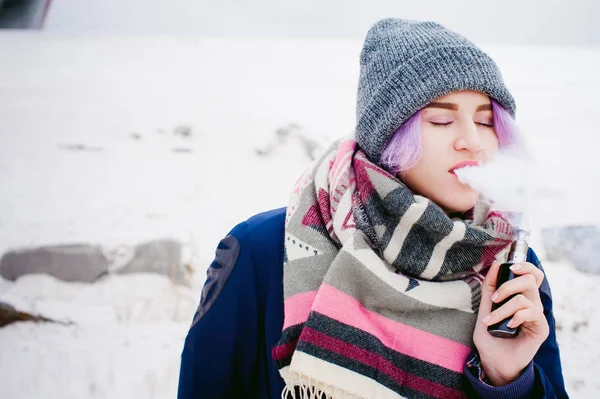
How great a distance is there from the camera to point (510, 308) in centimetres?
73

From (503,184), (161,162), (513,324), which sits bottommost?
(161,162)

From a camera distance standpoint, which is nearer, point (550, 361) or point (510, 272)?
point (510, 272)

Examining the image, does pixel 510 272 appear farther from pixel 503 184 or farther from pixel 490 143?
pixel 490 143

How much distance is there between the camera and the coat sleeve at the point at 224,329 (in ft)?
3.09

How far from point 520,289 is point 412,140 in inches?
13.5

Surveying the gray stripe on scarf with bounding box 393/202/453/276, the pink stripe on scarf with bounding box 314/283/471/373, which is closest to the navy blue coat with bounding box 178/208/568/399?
→ the pink stripe on scarf with bounding box 314/283/471/373

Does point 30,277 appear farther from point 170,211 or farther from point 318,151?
point 318,151

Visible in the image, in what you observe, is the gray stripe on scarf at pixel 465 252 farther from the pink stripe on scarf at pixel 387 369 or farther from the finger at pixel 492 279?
the pink stripe on scarf at pixel 387 369

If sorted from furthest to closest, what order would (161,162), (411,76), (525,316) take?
1. (161,162)
2. (411,76)
3. (525,316)

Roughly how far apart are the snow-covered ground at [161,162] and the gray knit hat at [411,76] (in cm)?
120

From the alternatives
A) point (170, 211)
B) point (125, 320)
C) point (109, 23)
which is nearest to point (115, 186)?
point (170, 211)

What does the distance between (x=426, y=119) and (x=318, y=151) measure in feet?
4.99

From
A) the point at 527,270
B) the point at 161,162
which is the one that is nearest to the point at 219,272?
the point at 527,270

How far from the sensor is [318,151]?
7.96 ft
